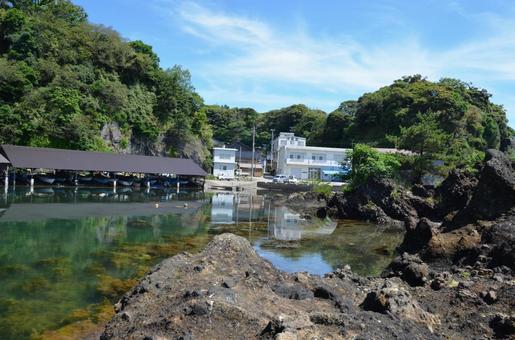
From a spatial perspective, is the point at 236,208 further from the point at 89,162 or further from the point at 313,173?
the point at 313,173

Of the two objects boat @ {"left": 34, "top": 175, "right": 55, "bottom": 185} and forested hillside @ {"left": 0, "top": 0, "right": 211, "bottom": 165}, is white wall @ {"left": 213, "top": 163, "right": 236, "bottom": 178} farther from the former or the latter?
boat @ {"left": 34, "top": 175, "right": 55, "bottom": 185}

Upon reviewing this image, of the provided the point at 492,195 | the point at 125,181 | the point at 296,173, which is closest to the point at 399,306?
the point at 492,195

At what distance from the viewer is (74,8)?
71.2 meters

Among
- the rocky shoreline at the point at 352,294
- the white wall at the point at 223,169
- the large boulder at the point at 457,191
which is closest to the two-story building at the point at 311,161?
the white wall at the point at 223,169

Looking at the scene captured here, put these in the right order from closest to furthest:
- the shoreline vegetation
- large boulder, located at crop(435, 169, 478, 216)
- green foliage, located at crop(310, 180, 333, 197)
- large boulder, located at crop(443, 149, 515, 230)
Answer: the shoreline vegetation
large boulder, located at crop(443, 149, 515, 230)
large boulder, located at crop(435, 169, 478, 216)
green foliage, located at crop(310, 180, 333, 197)

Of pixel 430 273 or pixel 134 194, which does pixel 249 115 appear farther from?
pixel 430 273

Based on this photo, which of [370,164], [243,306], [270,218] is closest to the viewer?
[243,306]

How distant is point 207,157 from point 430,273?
61.9 m

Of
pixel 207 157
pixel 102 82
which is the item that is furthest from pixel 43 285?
pixel 207 157

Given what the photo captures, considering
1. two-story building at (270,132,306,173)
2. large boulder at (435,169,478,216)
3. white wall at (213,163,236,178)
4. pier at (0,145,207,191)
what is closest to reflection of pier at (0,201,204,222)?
pier at (0,145,207,191)

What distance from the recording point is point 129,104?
63469 millimetres

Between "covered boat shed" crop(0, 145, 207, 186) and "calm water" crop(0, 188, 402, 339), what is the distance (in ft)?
8.80

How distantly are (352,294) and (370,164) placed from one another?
87.3ft

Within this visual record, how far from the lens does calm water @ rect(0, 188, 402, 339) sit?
41.5ft
